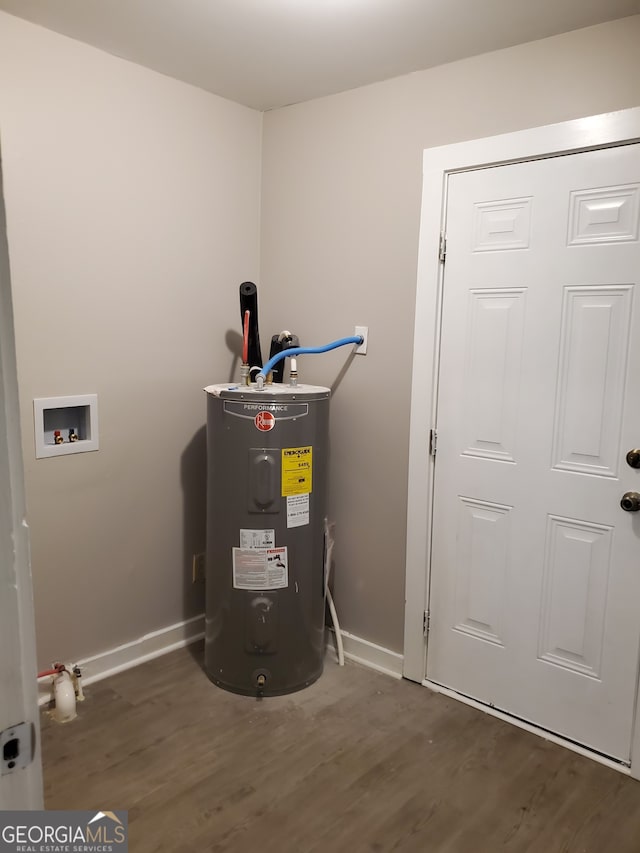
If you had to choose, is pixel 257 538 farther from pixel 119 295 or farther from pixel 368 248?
pixel 368 248

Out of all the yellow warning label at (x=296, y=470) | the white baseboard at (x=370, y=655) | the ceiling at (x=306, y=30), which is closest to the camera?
the ceiling at (x=306, y=30)

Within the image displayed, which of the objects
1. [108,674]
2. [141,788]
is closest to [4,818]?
[141,788]

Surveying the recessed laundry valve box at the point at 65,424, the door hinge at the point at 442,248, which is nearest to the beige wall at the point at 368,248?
the door hinge at the point at 442,248

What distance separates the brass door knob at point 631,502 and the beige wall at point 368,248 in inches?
32.8

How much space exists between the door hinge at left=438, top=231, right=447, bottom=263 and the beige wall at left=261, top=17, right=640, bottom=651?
0.12m

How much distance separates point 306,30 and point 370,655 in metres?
2.39

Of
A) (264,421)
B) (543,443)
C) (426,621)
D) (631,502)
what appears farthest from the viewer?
(426,621)

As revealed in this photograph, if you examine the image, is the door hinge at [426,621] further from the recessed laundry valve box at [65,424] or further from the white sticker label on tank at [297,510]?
the recessed laundry valve box at [65,424]

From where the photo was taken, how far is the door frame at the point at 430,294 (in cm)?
203

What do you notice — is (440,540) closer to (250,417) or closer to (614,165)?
(250,417)

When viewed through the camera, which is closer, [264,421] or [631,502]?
[631,502]

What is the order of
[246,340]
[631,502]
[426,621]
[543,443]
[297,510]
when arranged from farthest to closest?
[246,340]
[426,621]
[297,510]
[543,443]
[631,502]

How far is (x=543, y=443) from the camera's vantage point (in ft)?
7.26

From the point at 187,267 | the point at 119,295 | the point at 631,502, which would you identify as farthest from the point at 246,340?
the point at 631,502
